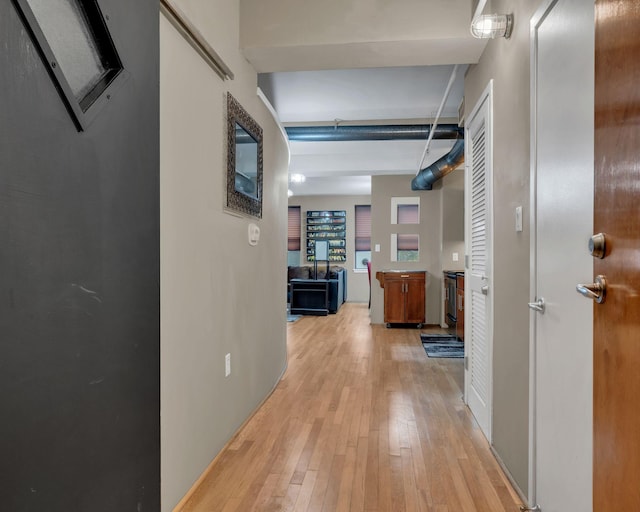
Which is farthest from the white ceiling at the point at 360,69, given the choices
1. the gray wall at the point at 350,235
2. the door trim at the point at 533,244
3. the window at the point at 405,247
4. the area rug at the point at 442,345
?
the gray wall at the point at 350,235

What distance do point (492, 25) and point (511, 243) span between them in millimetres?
1017

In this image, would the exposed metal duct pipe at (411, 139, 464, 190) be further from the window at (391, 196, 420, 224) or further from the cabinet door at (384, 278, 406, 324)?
the cabinet door at (384, 278, 406, 324)

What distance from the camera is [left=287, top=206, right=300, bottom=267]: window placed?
9.57 metres

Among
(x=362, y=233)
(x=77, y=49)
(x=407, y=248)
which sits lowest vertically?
(x=407, y=248)

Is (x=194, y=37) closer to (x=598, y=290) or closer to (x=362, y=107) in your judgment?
(x=598, y=290)

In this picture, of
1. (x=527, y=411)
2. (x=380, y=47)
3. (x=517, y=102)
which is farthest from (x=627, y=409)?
(x=380, y=47)

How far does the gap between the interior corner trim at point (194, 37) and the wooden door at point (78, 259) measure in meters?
0.60

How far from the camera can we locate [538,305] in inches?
60.9

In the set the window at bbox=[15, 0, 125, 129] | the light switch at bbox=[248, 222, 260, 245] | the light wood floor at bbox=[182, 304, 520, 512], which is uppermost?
the window at bbox=[15, 0, 125, 129]

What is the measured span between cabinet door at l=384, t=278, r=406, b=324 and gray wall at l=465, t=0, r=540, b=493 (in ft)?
12.6

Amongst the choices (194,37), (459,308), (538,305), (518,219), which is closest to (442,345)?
(459,308)

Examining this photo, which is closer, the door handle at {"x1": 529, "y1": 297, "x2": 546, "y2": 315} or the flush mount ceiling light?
the door handle at {"x1": 529, "y1": 297, "x2": 546, "y2": 315}

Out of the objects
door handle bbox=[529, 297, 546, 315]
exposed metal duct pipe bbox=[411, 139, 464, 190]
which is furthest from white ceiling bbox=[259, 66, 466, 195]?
door handle bbox=[529, 297, 546, 315]

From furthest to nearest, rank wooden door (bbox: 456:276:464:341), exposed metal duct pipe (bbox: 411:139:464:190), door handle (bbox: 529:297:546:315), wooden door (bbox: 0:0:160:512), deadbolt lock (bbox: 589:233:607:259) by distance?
wooden door (bbox: 456:276:464:341) → exposed metal duct pipe (bbox: 411:139:464:190) → door handle (bbox: 529:297:546:315) → deadbolt lock (bbox: 589:233:607:259) → wooden door (bbox: 0:0:160:512)
